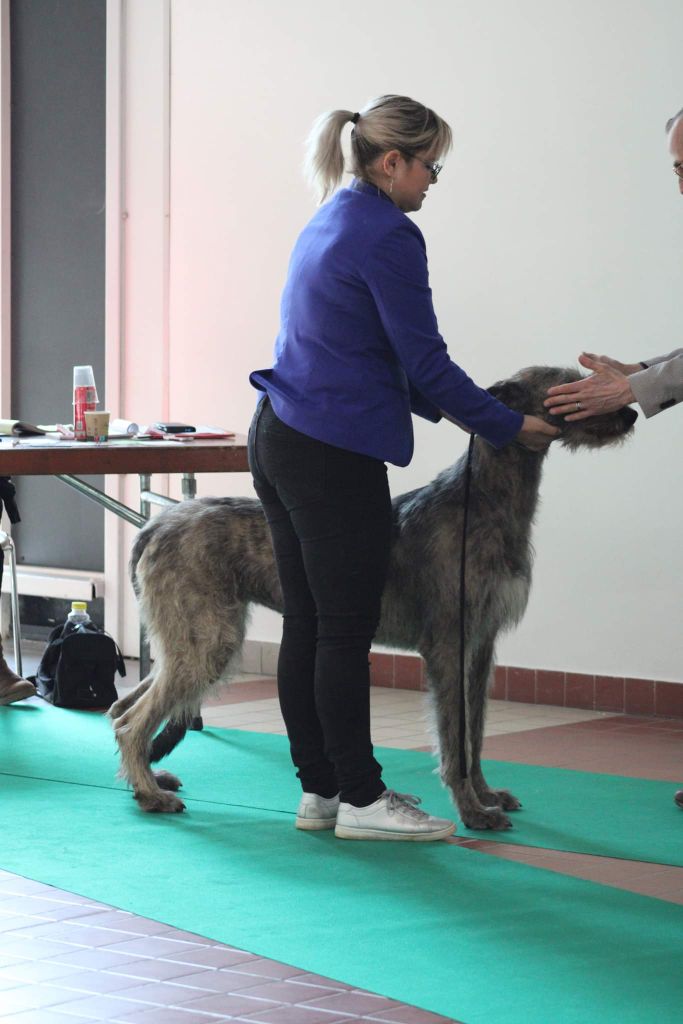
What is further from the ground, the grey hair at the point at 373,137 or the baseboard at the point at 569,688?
the grey hair at the point at 373,137

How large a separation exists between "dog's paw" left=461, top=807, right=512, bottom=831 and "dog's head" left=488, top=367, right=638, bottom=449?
95 cm

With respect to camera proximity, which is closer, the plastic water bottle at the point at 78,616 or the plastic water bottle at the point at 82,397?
the plastic water bottle at the point at 82,397

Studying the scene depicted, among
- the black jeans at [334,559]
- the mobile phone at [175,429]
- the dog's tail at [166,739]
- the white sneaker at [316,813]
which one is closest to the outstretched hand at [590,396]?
the black jeans at [334,559]

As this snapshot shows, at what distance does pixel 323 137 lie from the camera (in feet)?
11.3

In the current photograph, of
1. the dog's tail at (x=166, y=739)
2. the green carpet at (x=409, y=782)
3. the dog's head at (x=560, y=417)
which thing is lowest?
the green carpet at (x=409, y=782)

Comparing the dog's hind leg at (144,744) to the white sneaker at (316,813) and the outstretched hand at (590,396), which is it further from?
the outstretched hand at (590,396)

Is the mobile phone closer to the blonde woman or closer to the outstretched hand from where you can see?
the blonde woman

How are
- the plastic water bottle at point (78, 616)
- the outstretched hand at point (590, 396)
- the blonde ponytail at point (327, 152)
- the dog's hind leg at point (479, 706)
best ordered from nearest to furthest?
the blonde ponytail at point (327, 152) → the outstretched hand at point (590, 396) → the dog's hind leg at point (479, 706) → the plastic water bottle at point (78, 616)

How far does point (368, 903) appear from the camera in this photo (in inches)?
120

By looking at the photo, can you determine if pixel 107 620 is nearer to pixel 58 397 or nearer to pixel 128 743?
pixel 58 397

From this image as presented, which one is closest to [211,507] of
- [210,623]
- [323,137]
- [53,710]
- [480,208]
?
[210,623]

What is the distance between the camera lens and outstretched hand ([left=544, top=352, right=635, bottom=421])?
364 cm

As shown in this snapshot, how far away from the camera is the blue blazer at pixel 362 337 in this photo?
3.33m

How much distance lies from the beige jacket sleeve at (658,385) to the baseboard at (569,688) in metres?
1.78
